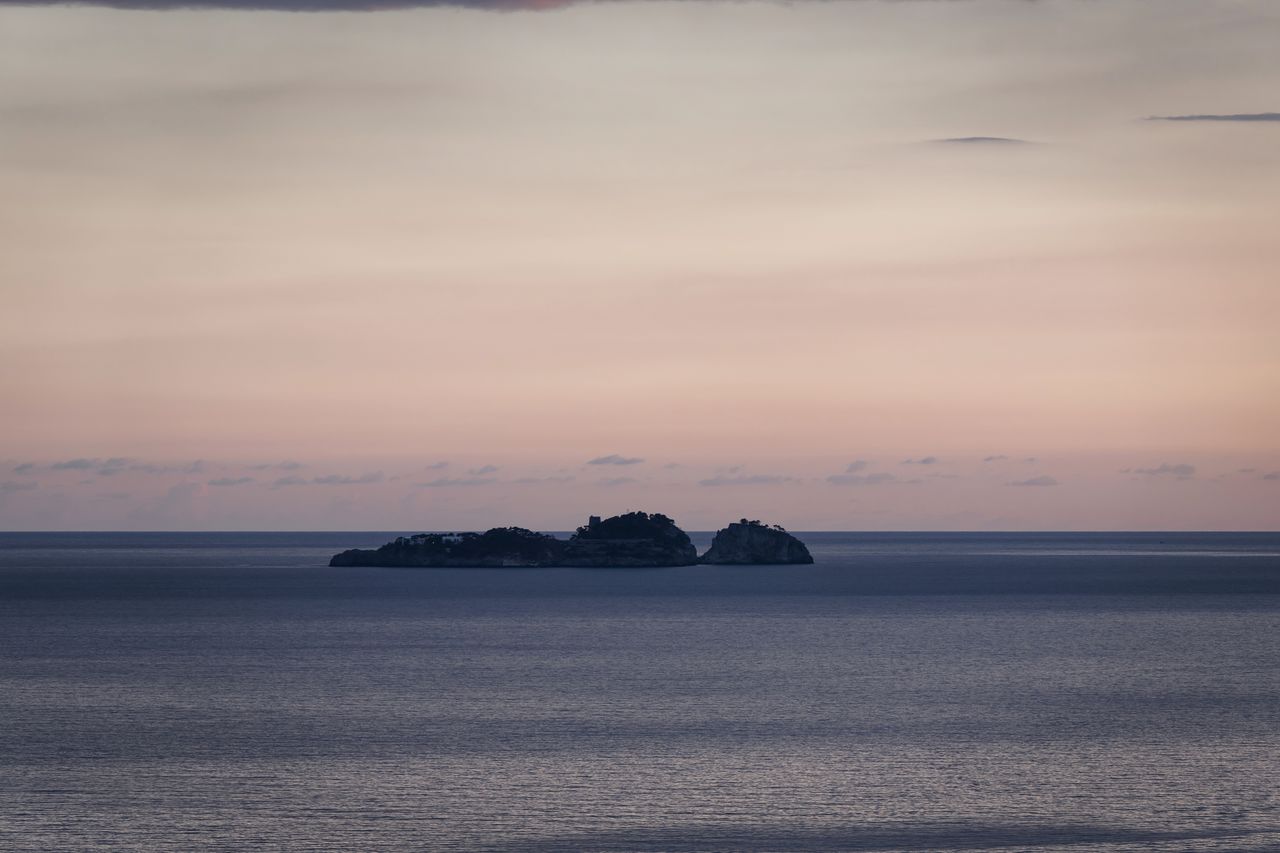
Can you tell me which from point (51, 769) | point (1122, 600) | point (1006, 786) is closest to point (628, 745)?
point (1006, 786)

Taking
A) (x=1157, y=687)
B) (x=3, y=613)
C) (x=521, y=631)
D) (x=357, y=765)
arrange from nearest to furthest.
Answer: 1. (x=357, y=765)
2. (x=1157, y=687)
3. (x=521, y=631)
4. (x=3, y=613)

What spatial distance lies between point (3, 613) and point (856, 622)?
87.2m

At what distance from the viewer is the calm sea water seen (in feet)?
153

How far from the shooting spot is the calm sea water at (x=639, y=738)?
46.6m

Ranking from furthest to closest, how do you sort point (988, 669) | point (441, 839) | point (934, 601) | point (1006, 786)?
point (934, 601), point (988, 669), point (1006, 786), point (441, 839)

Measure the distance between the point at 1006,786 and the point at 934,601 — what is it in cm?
12040

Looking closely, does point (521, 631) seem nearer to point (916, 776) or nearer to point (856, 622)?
point (856, 622)

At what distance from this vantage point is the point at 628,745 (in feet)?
200

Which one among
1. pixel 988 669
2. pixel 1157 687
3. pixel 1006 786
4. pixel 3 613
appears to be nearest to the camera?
pixel 1006 786

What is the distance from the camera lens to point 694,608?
514 ft

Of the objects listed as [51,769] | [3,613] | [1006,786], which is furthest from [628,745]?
[3,613]

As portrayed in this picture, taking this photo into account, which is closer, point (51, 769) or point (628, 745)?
point (51, 769)

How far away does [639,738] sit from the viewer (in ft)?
206

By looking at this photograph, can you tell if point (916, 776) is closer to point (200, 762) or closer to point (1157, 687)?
point (200, 762)
